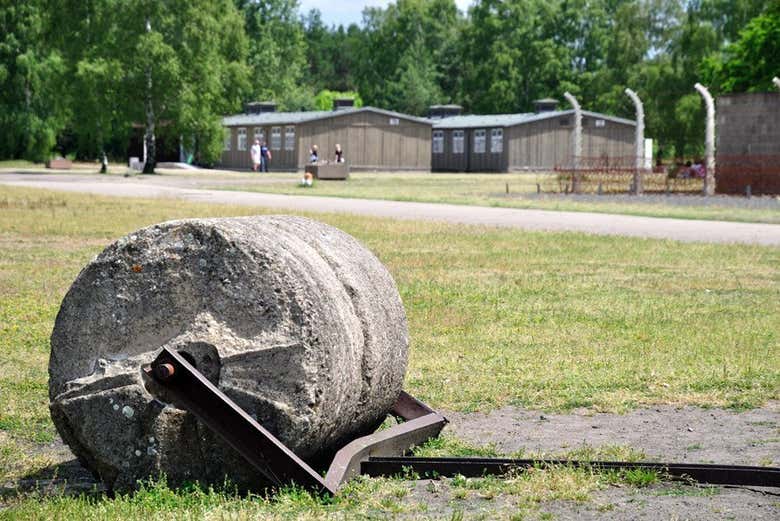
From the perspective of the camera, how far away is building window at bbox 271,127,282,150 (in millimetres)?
75875

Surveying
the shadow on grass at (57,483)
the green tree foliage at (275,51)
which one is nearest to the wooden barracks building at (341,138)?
the green tree foliage at (275,51)

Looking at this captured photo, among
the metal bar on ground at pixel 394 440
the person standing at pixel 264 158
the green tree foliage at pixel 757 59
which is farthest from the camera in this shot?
the person standing at pixel 264 158

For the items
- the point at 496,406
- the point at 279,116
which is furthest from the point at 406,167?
the point at 496,406

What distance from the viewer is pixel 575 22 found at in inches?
4530

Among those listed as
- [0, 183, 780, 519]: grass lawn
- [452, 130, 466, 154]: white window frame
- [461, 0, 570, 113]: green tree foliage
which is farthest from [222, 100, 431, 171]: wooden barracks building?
[0, 183, 780, 519]: grass lawn

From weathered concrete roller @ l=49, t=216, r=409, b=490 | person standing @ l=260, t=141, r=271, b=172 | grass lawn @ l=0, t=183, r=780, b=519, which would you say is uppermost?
person standing @ l=260, t=141, r=271, b=172

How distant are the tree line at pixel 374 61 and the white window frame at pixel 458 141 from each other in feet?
44.3

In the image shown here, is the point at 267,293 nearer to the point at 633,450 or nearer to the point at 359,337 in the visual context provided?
the point at 359,337

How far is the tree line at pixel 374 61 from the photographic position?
201 feet

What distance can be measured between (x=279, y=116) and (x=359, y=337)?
75565 mm

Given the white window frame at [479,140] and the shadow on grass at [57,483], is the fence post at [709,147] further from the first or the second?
the white window frame at [479,140]

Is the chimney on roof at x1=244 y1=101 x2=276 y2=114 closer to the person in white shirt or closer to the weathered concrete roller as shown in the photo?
the person in white shirt

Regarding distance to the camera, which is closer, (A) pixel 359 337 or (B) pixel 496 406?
(A) pixel 359 337

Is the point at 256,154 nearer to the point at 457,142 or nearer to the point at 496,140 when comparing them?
the point at 496,140
